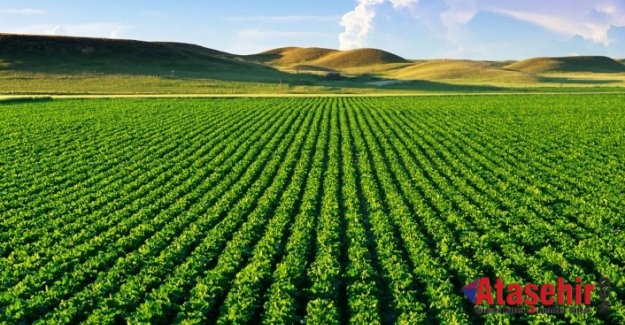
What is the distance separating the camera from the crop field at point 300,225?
11266 mm

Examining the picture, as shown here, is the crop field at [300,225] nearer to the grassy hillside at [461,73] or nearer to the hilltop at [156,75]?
the hilltop at [156,75]

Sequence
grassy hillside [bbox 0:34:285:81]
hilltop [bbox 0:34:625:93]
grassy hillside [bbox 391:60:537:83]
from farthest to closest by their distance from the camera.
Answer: grassy hillside [bbox 391:60:537:83] < grassy hillside [bbox 0:34:285:81] < hilltop [bbox 0:34:625:93]

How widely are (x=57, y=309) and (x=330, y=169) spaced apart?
51.1ft

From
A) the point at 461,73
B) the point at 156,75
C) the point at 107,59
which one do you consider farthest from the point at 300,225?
the point at 461,73

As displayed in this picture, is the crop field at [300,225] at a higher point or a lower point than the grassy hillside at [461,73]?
lower

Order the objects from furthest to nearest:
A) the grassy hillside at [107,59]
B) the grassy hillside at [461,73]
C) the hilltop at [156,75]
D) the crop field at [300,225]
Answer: the grassy hillside at [461,73]
the grassy hillside at [107,59]
the hilltop at [156,75]
the crop field at [300,225]

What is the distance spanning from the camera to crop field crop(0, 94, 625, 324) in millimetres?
11266

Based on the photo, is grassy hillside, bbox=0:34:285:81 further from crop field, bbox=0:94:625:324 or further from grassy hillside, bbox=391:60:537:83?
crop field, bbox=0:94:625:324

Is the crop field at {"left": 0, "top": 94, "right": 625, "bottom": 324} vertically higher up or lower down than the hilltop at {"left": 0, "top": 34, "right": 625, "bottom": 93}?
lower down

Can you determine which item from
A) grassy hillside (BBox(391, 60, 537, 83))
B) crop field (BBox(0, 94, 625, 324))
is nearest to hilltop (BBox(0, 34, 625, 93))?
grassy hillside (BBox(391, 60, 537, 83))

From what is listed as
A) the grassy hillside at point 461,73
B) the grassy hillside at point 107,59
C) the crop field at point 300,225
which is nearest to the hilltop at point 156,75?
the grassy hillside at point 107,59

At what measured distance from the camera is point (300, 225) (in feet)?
53.5

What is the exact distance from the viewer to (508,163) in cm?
2630

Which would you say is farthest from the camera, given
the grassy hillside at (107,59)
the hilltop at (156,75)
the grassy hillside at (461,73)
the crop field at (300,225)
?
the grassy hillside at (461,73)
